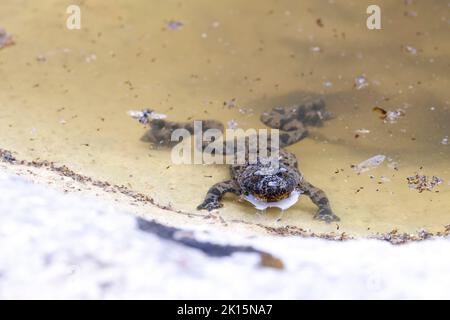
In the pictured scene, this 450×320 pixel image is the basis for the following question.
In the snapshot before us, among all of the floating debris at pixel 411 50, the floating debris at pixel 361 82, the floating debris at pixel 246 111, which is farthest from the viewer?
the floating debris at pixel 411 50

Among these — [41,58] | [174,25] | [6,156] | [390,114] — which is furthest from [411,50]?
[6,156]

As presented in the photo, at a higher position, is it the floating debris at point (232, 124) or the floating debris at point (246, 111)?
the floating debris at point (246, 111)

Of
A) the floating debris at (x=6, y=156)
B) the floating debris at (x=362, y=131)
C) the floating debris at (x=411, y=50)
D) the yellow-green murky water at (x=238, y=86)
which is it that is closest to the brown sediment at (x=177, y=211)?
the floating debris at (x=6, y=156)

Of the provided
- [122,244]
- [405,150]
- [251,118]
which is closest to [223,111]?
[251,118]

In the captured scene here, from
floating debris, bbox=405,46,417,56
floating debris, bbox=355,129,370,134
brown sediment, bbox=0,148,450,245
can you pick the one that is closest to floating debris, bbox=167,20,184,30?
floating debris, bbox=405,46,417,56

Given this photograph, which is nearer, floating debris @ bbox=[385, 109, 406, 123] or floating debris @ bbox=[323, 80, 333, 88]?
floating debris @ bbox=[385, 109, 406, 123]

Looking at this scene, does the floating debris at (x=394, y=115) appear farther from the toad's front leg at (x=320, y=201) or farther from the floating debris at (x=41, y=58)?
the floating debris at (x=41, y=58)

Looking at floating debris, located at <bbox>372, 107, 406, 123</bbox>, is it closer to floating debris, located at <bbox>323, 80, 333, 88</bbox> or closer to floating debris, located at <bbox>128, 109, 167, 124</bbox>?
floating debris, located at <bbox>323, 80, 333, 88</bbox>
